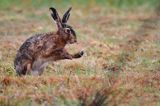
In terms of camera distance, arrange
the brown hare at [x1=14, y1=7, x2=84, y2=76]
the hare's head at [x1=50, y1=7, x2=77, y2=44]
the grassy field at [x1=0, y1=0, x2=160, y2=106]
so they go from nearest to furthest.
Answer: the grassy field at [x1=0, y1=0, x2=160, y2=106]
the brown hare at [x1=14, y1=7, x2=84, y2=76]
the hare's head at [x1=50, y1=7, x2=77, y2=44]

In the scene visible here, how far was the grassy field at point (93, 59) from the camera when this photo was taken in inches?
322

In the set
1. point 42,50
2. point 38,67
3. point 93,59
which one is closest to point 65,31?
point 42,50

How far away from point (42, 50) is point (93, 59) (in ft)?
5.44

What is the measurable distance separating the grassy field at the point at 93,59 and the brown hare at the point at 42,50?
0.18 m

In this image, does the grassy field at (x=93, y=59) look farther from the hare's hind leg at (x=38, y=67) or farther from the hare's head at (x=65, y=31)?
the hare's head at (x=65, y=31)

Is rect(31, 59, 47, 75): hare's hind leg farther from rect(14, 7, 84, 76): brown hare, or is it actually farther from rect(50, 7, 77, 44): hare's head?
rect(50, 7, 77, 44): hare's head

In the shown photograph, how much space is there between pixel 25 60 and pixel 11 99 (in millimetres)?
2016

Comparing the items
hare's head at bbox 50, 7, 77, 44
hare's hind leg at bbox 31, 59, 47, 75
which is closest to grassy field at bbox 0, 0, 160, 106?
hare's hind leg at bbox 31, 59, 47, 75

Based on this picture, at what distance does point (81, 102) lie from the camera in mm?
7605

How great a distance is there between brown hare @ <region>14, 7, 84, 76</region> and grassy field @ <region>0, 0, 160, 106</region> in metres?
0.18

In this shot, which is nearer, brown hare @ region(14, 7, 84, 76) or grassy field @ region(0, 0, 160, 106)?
grassy field @ region(0, 0, 160, 106)

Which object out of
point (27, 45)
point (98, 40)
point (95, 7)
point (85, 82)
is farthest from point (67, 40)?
point (95, 7)

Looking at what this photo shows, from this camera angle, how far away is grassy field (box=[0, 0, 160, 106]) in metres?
8.19

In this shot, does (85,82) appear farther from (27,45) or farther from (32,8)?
(32,8)
